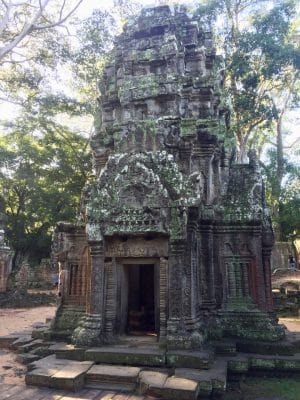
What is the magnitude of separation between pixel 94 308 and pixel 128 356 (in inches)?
47.2

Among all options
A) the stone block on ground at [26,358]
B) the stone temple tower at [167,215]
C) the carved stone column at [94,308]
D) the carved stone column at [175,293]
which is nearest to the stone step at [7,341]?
the stone block on ground at [26,358]

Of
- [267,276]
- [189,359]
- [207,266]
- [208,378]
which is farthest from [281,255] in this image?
[208,378]

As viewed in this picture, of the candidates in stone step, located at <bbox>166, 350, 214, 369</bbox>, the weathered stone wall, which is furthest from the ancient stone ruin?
the weathered stone wall

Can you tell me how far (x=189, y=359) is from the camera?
587 cm

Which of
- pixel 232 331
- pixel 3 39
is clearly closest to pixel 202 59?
pixel 232 331

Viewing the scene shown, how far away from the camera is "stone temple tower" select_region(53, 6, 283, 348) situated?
6812 millimetres

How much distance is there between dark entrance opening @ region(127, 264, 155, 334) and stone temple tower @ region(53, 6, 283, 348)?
33mm

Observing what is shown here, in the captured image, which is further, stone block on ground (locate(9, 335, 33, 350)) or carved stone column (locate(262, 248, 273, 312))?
stone block on ground (locate(9, 335, 33, 350))

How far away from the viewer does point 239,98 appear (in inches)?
753

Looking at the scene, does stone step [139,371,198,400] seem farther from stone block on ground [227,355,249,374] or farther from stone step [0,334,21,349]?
stone step [0,334,21,349]

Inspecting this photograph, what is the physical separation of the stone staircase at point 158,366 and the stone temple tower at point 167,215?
0.34 meters

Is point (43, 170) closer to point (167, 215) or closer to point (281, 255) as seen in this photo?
point (281, 255)

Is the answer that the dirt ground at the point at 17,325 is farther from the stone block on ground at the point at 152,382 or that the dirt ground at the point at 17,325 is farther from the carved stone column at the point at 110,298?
the stone block on ground at the point at 152,382

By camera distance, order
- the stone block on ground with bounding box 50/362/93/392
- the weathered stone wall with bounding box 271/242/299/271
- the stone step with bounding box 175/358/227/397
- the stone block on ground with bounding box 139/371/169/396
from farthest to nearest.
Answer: the weathered stone wall with bounding box 271/242/299/271 < the stone block on ground with bounding box 50/362/93/392 < the stone step with bounding box 175/358/227/397 < the stone block on ground with bounding box 139/371/169/396
